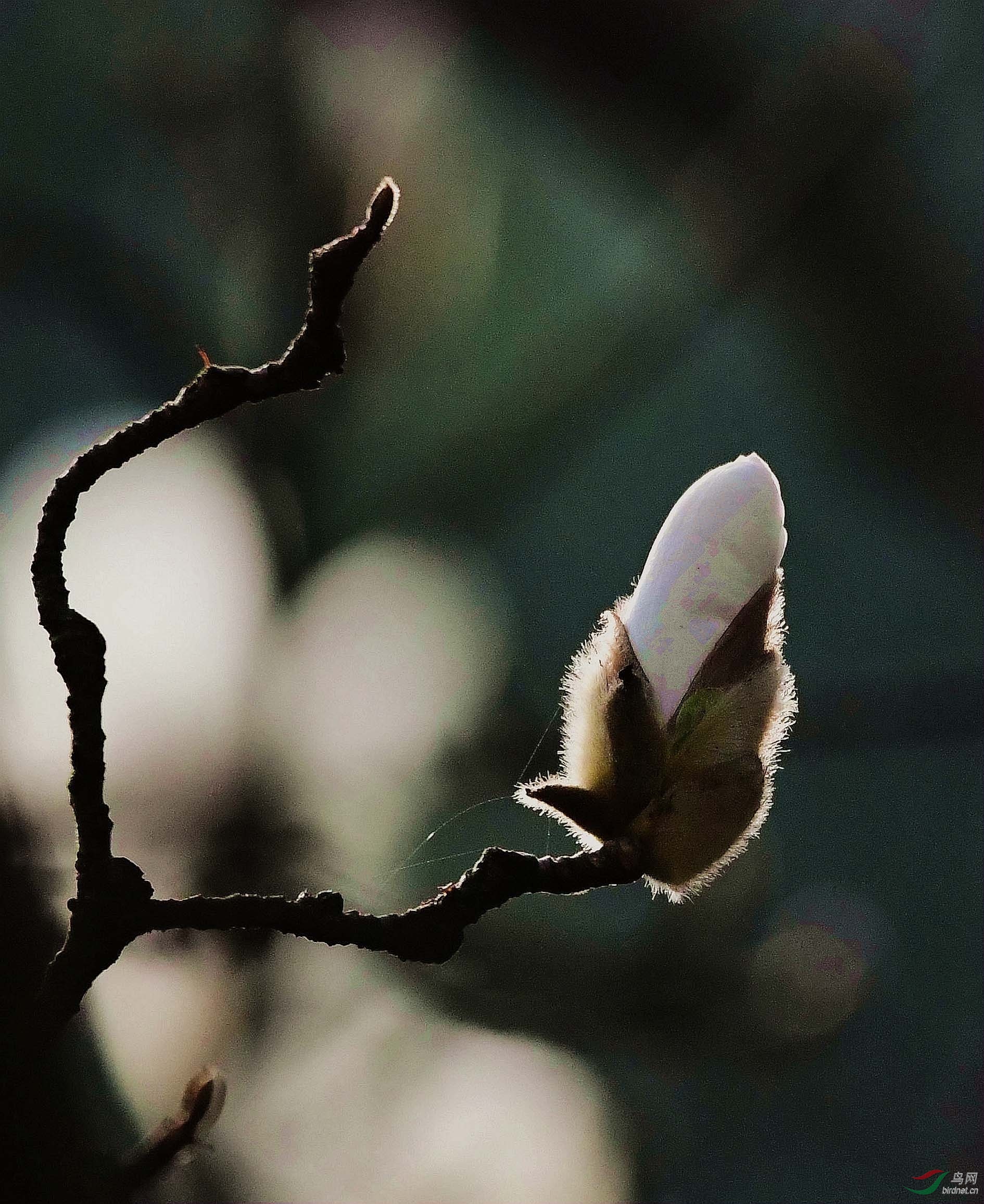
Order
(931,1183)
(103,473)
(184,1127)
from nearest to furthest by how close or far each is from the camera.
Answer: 1. (103,473)
2. (184,1127)
3. (931,1183)

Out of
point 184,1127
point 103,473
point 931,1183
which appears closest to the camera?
point 103,473

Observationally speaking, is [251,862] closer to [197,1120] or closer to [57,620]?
[197,1120]

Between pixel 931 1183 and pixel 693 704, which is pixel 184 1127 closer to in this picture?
pixel 693 704

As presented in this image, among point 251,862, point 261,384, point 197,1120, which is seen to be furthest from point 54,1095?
point 251,862

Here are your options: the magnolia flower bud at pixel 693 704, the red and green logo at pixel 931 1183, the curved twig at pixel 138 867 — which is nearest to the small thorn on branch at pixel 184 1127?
the curved twig at pixel 138 867

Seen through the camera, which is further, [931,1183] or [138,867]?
[931,1183]

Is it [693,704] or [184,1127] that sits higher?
[693,704]

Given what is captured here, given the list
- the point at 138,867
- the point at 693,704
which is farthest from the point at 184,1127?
the point at 693,704
